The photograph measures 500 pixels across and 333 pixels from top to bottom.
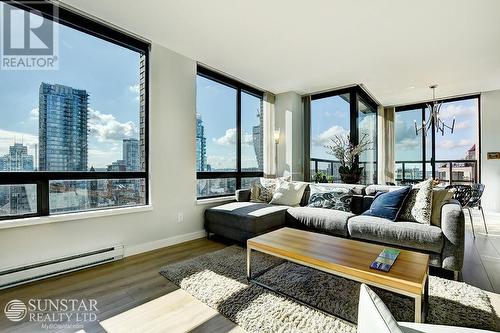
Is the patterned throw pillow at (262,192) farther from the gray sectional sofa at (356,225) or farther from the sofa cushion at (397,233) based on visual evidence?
the sofa cushion at (397,233)

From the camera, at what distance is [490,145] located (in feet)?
17.8

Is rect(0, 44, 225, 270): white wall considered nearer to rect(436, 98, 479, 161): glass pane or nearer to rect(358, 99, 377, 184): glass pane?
rect(358, 99, 377, 184): glass pane

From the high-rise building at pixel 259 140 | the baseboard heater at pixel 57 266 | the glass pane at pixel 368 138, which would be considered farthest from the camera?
the glass pane at pixel 368 138

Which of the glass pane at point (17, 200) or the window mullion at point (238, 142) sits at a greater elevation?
the window mullion at point (238, 142)

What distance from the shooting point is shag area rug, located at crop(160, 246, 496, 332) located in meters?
1.66

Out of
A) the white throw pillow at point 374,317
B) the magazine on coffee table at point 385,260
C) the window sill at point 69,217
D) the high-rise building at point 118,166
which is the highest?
the high-rise building at point 118,166

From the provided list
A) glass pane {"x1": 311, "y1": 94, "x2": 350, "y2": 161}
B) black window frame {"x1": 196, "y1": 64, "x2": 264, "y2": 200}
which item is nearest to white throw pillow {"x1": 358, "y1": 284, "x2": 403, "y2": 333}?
black window frame {"x1": 196, "y1": 64, "x2": 264, "y2": 200}

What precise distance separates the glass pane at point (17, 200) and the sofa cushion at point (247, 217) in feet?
6.47

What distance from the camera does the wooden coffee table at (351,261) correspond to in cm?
147

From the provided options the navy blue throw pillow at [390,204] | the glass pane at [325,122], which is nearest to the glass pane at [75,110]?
the navy blue throw pillow at [390,204]

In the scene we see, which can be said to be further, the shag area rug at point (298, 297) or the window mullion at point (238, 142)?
the window mullion at point (238, 142)

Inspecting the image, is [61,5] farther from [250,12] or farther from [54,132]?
[250,12]

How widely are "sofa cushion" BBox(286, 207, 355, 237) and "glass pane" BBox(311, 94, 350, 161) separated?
217 cm

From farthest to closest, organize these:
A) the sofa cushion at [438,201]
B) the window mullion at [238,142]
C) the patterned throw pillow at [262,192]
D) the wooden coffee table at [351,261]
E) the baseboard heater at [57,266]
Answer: the window mullion at [238,142], the patterned throw pillow at [262,192], the sofa cushion at [438,201], the baseboard heater at [57,266], the wooden coffee table at [351,261]
